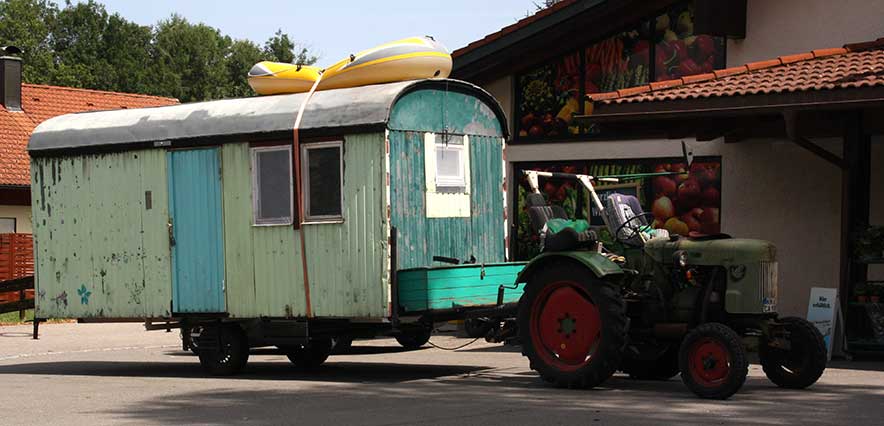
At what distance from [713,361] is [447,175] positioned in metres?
4.01

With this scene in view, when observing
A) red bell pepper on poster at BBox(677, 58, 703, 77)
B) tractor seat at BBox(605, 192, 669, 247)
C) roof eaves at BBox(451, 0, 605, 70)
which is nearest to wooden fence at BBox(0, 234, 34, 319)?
roof eaves at BBox(451, 0, 605, 70)

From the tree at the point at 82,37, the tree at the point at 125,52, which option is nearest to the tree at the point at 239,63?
the tree at the point at 125,52

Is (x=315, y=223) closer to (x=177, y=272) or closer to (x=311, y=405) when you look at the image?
(x=177, y=272)

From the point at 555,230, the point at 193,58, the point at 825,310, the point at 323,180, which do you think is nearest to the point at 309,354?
the point at 323,180

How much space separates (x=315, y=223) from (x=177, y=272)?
1.86 meters

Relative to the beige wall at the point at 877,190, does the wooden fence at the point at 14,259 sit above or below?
below

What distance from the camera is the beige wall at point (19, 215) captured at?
32.9 m

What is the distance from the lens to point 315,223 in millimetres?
13594

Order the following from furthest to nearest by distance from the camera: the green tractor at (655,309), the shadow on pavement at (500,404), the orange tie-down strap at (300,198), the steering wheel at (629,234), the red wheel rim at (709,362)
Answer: the orange tie-down strap at (300,198) < the steering wheel at (629,234) < the green tractor at (655,309) < the red wheel rim at (709,362) < the shadow on pavement at (500,404)

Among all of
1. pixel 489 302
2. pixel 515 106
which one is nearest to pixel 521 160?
pixel 515 106

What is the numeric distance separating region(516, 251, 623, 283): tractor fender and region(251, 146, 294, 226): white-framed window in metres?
2.74

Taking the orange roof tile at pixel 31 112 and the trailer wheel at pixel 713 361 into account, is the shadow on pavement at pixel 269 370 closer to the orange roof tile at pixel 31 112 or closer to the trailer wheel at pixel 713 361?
the trailer wheel at pixel 713 361

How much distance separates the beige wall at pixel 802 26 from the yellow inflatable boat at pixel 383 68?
5.85 metres

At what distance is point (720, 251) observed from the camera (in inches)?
450
